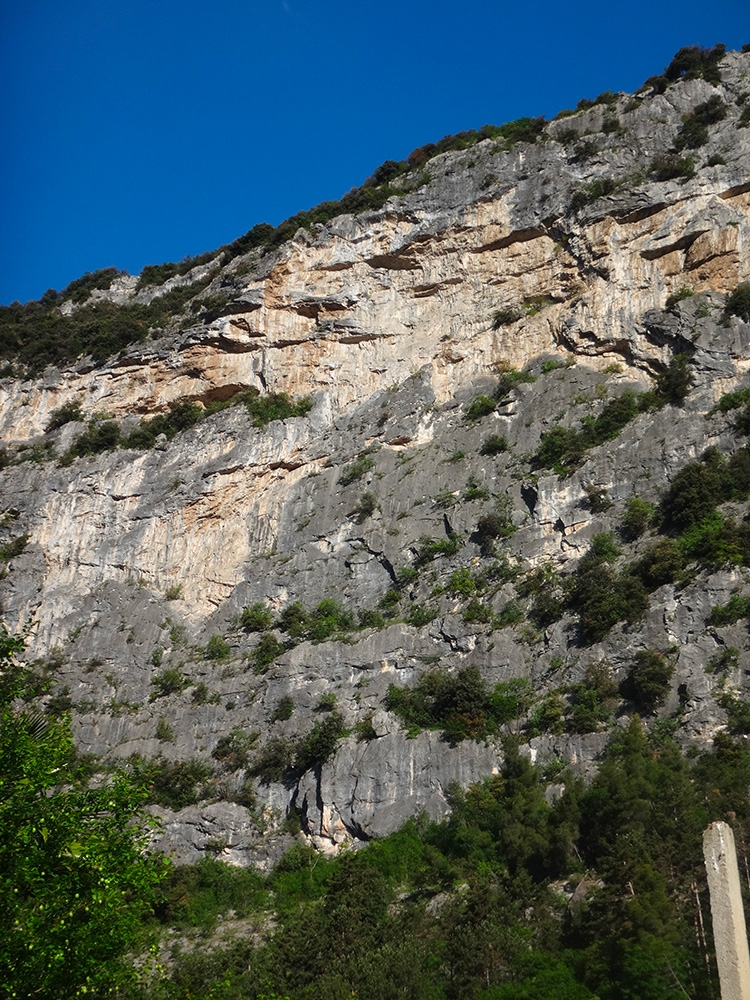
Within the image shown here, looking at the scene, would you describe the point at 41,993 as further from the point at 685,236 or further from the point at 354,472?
the point at 685,236

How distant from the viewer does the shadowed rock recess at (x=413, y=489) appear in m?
23.2

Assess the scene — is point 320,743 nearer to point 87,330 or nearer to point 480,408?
point 480,408

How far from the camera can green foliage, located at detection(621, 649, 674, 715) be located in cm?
2114

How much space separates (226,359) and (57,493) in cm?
921

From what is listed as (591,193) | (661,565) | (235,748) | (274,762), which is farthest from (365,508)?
(591,193)

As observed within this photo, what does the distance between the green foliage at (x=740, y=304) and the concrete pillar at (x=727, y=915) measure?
73.2 ft

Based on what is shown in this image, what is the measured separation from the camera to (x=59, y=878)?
10.1 m

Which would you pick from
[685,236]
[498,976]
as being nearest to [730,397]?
[685,236]

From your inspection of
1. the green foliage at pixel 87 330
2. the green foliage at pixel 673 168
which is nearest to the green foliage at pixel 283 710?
the green foliage at pixel 87 330

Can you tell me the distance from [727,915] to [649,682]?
9436mm

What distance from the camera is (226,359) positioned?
37.8m

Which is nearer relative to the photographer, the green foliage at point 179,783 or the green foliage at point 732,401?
the green foliage at point 179,783

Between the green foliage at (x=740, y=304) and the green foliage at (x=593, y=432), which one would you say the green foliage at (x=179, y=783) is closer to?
the green foliage at (x=593, y=432)

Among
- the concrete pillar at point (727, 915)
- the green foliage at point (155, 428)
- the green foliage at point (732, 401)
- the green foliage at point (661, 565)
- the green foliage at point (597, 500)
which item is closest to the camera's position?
the concrete pillar at point (727, 915)
